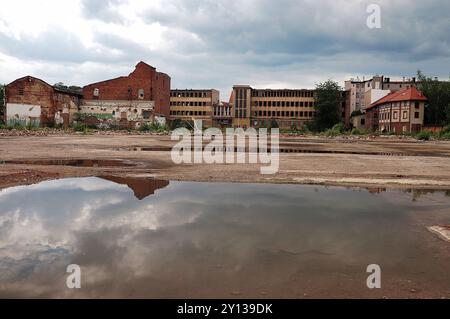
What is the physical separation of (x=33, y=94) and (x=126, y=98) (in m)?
13.6

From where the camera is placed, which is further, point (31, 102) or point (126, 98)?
point (126, 98)

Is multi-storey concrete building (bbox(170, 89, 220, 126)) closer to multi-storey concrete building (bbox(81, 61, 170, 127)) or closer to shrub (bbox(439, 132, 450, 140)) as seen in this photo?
multi-storey concrete building (bbox(81, 61, 170, 127))

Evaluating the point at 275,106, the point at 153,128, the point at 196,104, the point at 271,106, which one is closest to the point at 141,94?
the point at 153,128

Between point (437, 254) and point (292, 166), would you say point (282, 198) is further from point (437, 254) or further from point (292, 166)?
point (292, 166)

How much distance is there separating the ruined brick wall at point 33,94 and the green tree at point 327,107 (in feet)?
164

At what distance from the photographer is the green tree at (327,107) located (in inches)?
3359

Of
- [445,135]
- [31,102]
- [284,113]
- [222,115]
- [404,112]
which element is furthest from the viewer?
[222,115]

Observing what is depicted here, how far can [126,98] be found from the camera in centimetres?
6644

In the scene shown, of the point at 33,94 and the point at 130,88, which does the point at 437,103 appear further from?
the point at 33,94

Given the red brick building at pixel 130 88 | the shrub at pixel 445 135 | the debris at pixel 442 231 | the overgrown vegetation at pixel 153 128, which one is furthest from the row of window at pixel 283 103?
the debris at pixel 442 231

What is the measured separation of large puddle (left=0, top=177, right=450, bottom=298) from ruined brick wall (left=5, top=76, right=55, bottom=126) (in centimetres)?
5423

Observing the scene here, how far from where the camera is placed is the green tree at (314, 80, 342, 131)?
280 ft

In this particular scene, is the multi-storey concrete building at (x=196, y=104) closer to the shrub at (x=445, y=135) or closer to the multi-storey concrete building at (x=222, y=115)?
the multi-storey concrete building at (x=222, y=115)
